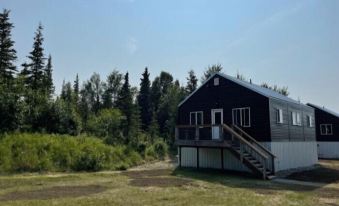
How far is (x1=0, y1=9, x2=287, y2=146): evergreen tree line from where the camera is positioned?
986 inches

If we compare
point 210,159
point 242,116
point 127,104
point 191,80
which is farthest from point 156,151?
point 191,80

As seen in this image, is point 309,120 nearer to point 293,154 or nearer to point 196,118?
point 293,154

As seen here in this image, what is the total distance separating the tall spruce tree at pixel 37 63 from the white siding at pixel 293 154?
32.8m

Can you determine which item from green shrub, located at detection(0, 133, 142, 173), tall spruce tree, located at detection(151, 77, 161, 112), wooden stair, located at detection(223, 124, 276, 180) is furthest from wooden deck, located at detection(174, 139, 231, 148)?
tall spruce tree, located at detection(151, 77, 161, 112)

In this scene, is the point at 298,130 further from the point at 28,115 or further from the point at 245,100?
the point at 28,115

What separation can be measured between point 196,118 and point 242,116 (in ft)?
13.2

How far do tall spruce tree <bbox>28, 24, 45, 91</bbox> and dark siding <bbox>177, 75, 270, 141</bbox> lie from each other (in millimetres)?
25831

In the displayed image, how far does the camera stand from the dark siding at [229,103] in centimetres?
2203

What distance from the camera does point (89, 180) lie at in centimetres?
1620

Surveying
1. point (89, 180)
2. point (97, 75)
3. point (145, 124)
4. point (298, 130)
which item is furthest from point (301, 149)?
point (97, 75)

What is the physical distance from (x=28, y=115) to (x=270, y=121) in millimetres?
18548

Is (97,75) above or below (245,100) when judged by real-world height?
above

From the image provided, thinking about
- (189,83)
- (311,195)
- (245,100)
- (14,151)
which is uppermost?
(189,83)

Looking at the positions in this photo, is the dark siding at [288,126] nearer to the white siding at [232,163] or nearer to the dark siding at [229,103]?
the dark siding at [229,103]
